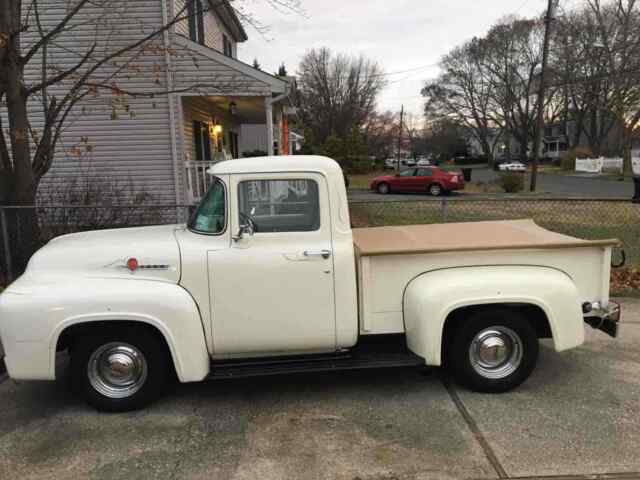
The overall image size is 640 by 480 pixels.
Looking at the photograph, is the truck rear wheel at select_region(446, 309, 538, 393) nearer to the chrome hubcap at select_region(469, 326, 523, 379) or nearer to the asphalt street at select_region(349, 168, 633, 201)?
the chrome hubcap at select_region(469, 326, 523, 379)

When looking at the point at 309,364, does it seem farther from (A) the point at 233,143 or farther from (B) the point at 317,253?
(A) the point at 233,143

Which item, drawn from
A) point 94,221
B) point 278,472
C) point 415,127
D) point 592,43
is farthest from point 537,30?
point 278,472

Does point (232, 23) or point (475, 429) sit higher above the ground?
point (232, 23)

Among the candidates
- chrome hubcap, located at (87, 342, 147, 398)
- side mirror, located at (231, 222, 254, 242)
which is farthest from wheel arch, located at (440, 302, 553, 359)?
chrome hubcap, located at (87, 342, 147, 398)

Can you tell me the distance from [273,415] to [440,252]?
176 cm

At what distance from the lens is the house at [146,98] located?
11156 millimetres

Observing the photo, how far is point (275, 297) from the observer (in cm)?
365

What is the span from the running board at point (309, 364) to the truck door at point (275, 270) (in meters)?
0.12

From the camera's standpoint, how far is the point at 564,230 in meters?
10.2

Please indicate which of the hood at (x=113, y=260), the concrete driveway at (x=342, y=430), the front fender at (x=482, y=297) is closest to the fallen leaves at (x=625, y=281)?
the concrete driveway at (x=342, y=430)

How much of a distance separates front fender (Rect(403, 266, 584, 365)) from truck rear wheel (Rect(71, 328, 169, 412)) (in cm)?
195

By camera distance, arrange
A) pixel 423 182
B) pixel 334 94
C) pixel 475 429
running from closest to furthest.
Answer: pixel 475 429, pixel 423 182, pixel 334 94

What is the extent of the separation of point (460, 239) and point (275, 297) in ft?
5.75

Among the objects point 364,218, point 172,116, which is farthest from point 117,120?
→ point 364,218
